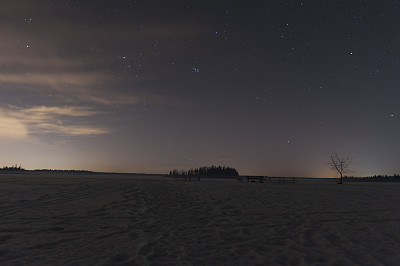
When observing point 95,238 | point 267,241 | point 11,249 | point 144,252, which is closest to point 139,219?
point 95,238

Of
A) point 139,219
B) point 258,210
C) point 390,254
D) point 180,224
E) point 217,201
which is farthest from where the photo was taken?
point 217,201

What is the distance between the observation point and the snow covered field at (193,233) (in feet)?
21.5

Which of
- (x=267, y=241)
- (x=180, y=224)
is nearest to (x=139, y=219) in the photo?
(x=180, y=224)

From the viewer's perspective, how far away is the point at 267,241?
311 inches

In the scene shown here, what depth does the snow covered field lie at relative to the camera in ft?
21.5

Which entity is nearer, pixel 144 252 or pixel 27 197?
pixel 144 252

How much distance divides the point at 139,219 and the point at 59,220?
9.86 ft

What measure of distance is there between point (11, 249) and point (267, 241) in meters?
7.16

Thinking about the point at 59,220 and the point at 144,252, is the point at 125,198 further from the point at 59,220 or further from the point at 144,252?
the point at 144,252

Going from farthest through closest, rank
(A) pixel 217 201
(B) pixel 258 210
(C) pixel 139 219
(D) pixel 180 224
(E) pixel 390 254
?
(A) pixel 217 201
(B) pixel 258 210
(C) pixel 139 219
(D) pixel 180 224
(E) pixel 390 254

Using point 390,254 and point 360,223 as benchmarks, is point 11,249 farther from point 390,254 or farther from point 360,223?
point 360,223

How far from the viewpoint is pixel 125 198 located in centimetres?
1487

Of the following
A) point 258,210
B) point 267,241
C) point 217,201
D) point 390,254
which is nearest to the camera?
point 390,254

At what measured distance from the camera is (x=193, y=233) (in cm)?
870
